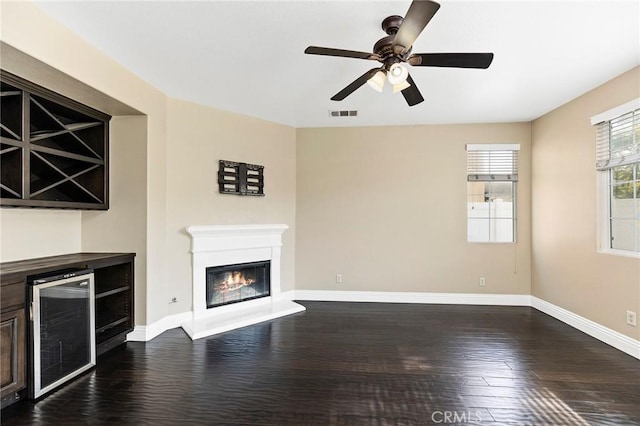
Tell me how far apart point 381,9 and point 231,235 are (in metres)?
3.15

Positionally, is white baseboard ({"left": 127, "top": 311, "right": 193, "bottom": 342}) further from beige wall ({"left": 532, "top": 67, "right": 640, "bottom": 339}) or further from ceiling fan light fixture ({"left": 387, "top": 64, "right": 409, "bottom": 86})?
beige wall ({"left": 532, "top": 67, "right": 640, "bottom": 339})

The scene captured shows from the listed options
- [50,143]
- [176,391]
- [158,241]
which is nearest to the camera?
[176,391]

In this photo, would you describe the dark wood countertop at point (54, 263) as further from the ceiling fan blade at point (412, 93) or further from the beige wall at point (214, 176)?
the ceiling fan blade at point (412, 93)

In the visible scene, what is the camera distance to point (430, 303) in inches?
192

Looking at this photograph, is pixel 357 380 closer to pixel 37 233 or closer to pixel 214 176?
pixel 214 176

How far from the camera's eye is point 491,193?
4883mm

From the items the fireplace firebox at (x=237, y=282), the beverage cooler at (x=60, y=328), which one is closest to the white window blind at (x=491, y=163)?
the fireplace firebox at (x=237, y=282)

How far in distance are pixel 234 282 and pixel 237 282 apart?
1.8 inches

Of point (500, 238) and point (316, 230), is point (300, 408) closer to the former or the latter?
point (316, 230)

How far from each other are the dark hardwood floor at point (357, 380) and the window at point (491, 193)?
1.48 m

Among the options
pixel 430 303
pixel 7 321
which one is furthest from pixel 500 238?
pixel 7 321

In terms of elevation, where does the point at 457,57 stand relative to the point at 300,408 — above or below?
above

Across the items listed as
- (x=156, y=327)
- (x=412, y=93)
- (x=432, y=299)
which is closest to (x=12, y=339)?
(x=156, y=327)

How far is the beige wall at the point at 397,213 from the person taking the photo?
15.9ft
